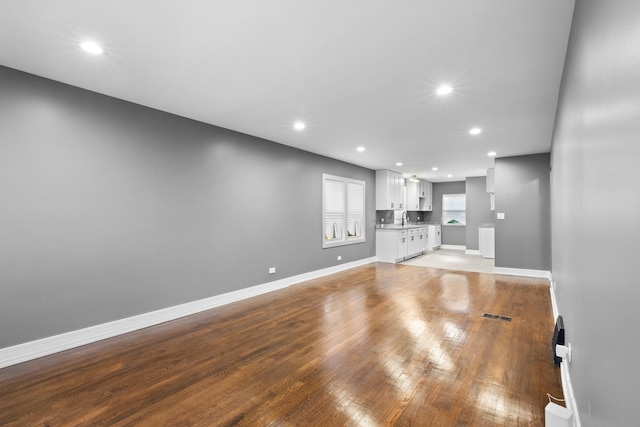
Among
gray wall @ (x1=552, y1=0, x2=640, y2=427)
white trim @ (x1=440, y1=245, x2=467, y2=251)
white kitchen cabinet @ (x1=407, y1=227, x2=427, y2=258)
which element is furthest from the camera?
white trim @ (x1=440, y1=245, x2=467, y2=251)

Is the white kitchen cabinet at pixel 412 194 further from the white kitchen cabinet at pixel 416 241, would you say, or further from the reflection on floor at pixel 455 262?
the reflection on floor at pixel 455 262

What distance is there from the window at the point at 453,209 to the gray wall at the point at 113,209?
872 cm

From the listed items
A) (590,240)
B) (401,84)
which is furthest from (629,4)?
(401,84)

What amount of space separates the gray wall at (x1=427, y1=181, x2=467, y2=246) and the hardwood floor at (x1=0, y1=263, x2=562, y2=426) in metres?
7.55

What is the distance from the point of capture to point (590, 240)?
1.35m

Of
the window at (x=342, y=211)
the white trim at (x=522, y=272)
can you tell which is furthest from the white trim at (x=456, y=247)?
the window at (x=342, y=211)

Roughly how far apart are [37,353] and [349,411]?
9.68 ft

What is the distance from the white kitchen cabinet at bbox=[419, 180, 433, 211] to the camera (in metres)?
11.2

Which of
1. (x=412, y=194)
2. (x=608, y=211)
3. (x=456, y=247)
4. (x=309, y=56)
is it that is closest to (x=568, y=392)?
(x=608, y=211)

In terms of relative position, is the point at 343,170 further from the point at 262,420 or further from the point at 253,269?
the point at 262,420

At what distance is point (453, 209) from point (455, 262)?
416cm

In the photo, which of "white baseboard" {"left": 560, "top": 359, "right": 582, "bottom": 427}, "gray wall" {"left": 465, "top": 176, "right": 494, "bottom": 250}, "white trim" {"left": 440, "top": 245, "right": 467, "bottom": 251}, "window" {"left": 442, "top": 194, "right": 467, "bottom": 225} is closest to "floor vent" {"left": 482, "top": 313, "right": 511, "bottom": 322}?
"white baseboard" {"left": 560, "top": 359, "right": 582, "bottom": 427}

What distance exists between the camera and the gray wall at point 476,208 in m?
9.95

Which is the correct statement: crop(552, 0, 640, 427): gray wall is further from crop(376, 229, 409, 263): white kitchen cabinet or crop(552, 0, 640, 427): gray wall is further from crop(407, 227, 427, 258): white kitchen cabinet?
crop(407, 227, 427, 258): white kitchen cabinet
